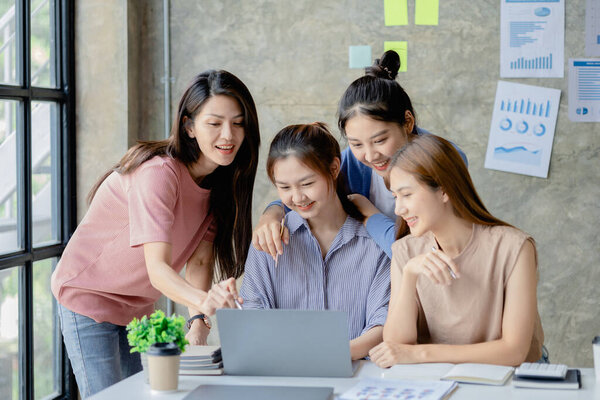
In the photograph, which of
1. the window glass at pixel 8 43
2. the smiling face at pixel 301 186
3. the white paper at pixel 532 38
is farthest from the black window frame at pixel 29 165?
the white paper at pixel 532 38

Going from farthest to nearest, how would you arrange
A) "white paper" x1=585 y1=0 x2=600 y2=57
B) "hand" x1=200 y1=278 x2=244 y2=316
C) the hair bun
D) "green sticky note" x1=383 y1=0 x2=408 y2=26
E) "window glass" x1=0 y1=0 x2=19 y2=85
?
"green sticky note" x1=383 y1=0 x2=408 y2=26 → "white paper" x1=585 y1=0 x2=600 y2=57 → "window glass" x1=0 y1=0 x2=19 y2=85 → the hair bun → "hand" x1=200 y1=278 x2=244 y2=316

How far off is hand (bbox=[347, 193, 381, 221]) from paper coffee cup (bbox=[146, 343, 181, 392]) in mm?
775

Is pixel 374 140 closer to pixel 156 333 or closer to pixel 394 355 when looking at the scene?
pixel 394 355

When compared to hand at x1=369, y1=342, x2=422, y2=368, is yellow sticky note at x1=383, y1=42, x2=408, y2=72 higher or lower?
higher

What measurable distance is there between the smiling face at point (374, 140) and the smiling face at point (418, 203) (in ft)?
0.66

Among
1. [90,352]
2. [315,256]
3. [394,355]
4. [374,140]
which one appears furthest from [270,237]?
[90,352]

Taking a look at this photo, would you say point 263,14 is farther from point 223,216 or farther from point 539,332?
point 539,332

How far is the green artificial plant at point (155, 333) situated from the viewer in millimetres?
1722

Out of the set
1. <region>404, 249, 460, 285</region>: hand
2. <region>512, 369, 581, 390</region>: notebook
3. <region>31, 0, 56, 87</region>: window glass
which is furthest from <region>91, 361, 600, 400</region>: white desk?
<region>31, 0, 56, 87</region>: window glass

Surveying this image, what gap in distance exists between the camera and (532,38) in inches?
135

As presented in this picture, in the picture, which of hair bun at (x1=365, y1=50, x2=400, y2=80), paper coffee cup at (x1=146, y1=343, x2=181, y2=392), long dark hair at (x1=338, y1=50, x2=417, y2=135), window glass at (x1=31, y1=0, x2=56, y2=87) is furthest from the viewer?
window glass at (x1=31, y1=0, x2=56, y2=87)

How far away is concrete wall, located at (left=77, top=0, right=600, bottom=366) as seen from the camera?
3.44 metres

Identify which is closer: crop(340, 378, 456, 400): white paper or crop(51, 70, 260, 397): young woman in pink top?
crop(340, 378, 456, 400): white paper

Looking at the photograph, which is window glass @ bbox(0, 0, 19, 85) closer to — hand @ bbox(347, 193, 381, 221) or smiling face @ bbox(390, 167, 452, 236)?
hand @ bbox(347, 193, 381, 221)
